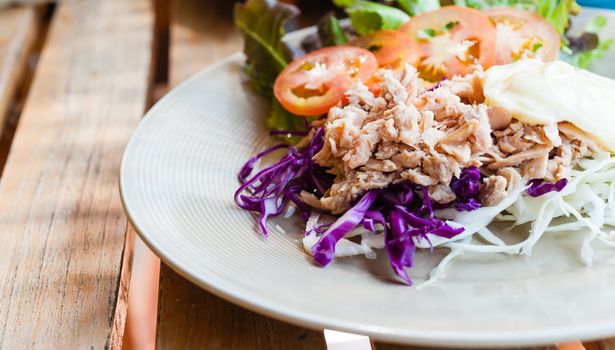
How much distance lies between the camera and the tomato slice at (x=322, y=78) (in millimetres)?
2439

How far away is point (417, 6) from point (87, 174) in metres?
1.53

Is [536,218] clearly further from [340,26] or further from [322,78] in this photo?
[340,26]

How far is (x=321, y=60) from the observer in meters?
2.56

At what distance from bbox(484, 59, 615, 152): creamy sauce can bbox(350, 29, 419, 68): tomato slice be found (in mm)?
488

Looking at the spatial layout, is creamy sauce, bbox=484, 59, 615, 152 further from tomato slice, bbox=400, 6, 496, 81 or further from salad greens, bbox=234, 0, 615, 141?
salad greens, bbox=234, 0, 615, 141

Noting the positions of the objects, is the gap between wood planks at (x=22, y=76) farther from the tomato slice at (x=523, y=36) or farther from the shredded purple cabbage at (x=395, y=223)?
the tomato slice at (x=523, y=36)

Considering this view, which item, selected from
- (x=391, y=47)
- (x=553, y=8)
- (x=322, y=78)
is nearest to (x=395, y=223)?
(x=322, y=78)

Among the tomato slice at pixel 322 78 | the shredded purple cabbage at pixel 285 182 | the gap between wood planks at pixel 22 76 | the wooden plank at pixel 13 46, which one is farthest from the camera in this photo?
the gap between wood planks at pixel 22 76

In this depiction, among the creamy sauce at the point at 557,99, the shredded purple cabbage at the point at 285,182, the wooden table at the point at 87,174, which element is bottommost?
the wooden table at the point at 87,174

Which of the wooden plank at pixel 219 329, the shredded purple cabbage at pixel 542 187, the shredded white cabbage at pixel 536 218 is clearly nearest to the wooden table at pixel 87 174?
the wooden plank at pixel 219 329

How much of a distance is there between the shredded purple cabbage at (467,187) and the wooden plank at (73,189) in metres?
1.00

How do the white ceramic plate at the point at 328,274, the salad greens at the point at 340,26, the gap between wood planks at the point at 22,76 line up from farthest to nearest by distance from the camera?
the gap between wood planks at the point at 22,76 → the salad greens at the point at 340,26 → the white ceramic plate at the point at 328,274

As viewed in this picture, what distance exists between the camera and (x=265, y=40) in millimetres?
2941

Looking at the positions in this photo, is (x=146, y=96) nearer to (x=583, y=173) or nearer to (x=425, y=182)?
(x=425, y=182)
